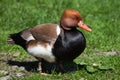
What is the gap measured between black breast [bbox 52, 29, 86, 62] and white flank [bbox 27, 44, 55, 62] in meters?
0.07

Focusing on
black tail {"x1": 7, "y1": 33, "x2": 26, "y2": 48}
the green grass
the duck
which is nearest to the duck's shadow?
the green grass

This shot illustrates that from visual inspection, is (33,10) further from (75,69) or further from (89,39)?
(75,69)

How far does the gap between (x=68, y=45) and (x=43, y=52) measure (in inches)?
14.3

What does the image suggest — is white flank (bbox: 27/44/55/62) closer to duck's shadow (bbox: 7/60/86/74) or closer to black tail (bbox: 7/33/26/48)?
black tail (bbox: 7/33/26/48)

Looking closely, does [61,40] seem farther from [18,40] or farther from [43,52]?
[18,40]

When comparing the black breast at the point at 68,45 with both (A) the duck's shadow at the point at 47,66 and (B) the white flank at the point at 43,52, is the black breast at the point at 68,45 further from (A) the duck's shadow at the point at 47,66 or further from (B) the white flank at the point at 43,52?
(A) the duck's shadow at the point at 47,66

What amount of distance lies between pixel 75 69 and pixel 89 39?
171cm

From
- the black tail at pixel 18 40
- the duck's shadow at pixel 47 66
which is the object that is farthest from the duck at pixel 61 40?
the duck's shadow at pixel 47 66

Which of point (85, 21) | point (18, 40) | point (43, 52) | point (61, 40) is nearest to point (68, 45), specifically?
point (61, 40)

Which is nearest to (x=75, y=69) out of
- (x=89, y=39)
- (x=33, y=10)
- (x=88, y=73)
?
(x=88, y=73)

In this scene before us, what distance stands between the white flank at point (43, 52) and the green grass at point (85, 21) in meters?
0.31

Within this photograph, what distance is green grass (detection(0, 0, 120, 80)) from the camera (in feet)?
22.0

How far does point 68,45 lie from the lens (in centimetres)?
622

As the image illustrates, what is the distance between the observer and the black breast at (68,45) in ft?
20.4
